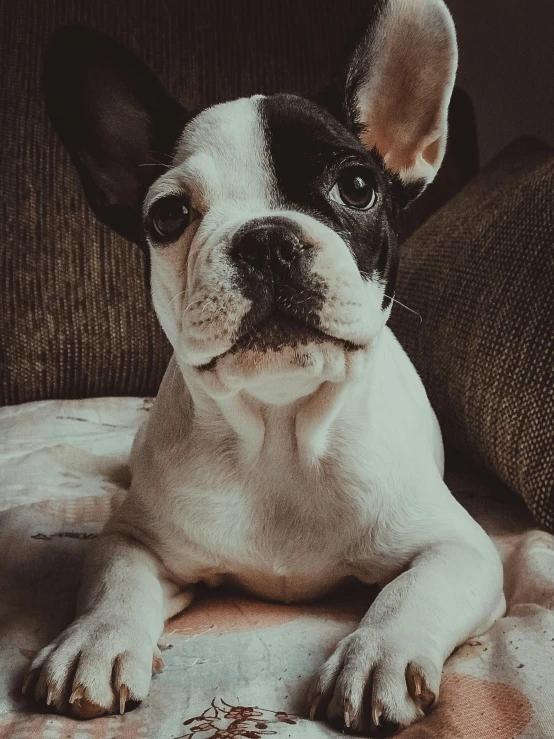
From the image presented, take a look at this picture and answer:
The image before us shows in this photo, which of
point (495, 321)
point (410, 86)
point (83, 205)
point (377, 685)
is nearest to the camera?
point (377, 685)

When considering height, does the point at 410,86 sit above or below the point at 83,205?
above

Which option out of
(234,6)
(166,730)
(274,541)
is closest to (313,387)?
(274,541)

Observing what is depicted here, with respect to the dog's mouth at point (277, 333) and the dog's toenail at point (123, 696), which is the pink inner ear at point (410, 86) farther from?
the dog's toenail at point (123, 696)

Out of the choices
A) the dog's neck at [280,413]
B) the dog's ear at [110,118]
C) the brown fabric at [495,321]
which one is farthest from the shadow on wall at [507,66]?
the dog's neck at [280,413]

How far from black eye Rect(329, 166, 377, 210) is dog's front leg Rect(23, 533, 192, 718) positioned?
0.61 metres

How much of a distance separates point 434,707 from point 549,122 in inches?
98.4

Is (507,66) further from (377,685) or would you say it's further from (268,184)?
(377,685)

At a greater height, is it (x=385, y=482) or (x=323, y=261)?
(x=323, y=261)

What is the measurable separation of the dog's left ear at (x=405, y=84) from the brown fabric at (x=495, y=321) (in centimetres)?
39

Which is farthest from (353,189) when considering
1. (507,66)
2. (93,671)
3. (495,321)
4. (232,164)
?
(507,66)

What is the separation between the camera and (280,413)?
125cm

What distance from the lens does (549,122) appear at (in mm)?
2969

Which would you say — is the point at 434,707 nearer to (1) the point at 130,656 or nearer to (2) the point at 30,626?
(1) the point at 130,656

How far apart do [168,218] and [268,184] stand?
18 cm
